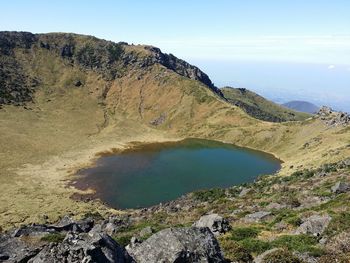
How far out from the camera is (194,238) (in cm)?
2228

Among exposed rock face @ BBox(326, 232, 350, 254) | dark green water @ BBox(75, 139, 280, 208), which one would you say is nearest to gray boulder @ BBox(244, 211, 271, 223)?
exposed rock face @ BBox(326, 232, 350, 254)

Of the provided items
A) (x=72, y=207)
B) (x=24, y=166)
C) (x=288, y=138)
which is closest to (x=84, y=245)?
(x=72, y=207)

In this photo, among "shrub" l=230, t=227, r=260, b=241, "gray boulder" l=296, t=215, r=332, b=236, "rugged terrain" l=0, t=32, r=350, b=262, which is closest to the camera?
"gray boulder" l=296, t=215, r=332, b=236

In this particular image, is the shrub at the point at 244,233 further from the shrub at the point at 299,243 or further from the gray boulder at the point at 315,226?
the shrub at the point at 299,243

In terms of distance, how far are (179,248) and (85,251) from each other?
5.06 meters

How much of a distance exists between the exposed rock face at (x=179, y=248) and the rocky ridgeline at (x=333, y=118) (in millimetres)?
139786

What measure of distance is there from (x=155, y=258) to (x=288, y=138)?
144658 mm

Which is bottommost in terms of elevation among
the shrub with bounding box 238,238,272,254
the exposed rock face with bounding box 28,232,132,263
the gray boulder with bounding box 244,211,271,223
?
the gray boulder with bounding box 244,211,271,223

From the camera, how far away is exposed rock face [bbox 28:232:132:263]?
1858cm

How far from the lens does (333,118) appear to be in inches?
6230

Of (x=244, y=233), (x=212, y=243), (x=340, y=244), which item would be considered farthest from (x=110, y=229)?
(x=340, y=244)

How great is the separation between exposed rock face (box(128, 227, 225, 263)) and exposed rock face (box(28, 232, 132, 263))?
150 centimetres

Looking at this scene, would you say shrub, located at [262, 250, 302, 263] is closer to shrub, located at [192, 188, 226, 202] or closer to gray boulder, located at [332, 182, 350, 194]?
gray boulder, located at [332, 182, 350, 194]

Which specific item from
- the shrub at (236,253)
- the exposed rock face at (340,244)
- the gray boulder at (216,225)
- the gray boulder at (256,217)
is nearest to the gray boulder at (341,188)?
the gray boulder at (256,217)
